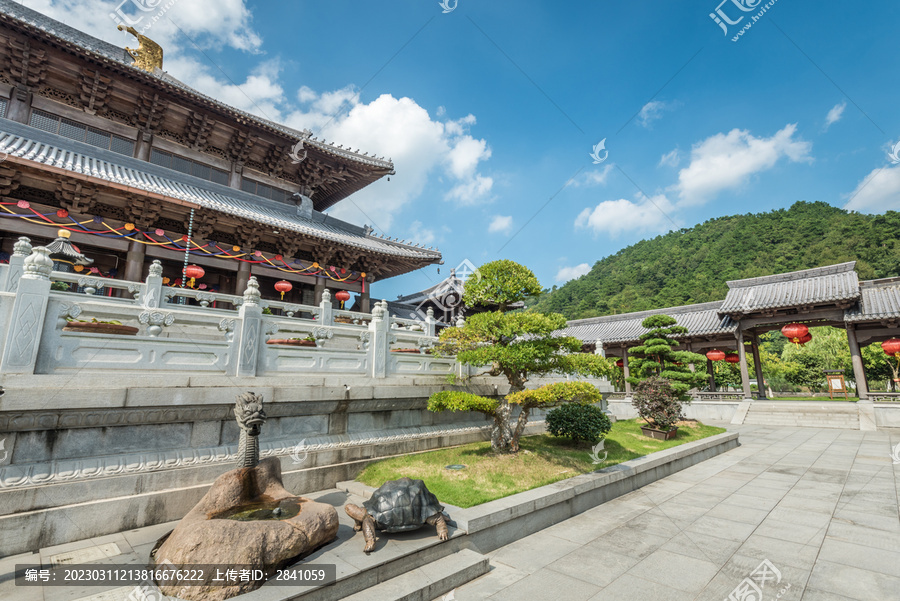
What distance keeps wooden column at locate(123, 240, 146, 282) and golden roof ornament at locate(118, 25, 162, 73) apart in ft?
22.0

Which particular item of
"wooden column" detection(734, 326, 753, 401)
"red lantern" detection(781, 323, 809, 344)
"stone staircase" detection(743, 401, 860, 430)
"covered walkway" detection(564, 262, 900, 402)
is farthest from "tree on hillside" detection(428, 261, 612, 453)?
"wooden column" detection(734, 326, 753, 401)

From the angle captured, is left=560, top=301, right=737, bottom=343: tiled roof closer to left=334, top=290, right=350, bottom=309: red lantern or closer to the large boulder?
left=334, top=290, right=350, bottom=309: red lantern

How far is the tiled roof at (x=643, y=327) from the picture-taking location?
939 inches

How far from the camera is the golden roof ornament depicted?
13797mm

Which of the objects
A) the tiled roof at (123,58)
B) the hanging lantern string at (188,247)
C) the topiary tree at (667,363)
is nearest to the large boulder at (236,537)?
the hanging lantern string at (188,247)

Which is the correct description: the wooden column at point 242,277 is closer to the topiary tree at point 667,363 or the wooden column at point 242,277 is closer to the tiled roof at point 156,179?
the tiled roof at point 156,179

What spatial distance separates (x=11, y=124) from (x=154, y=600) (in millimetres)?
14081

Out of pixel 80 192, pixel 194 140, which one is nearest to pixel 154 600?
pixel 80 192

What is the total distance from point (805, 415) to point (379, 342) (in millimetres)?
20822

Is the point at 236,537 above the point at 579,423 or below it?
below

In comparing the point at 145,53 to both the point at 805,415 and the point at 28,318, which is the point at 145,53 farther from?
the point at 805,415

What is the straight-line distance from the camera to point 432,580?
13.3 feet

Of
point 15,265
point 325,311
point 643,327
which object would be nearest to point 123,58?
point 15,265

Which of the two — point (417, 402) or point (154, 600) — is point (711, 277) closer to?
point (417, 402)
